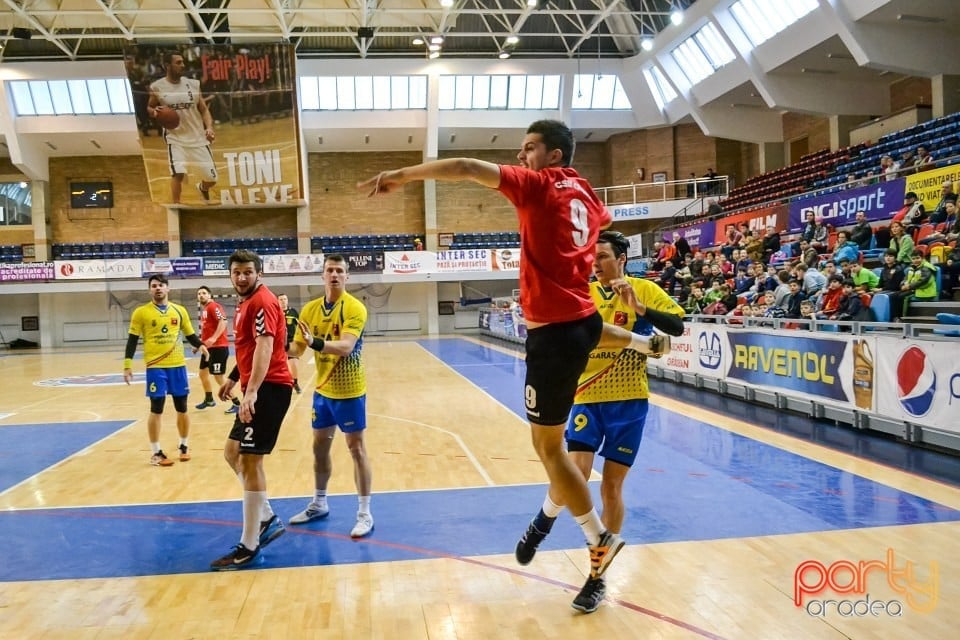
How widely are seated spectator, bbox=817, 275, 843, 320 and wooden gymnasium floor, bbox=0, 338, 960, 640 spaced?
2358 millimetres

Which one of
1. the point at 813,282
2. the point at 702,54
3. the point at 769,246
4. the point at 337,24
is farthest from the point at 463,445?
the point at 337,24

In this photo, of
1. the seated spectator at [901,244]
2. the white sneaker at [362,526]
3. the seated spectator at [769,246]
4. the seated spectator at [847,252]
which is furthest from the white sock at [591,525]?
the seated spectator at [769,246]

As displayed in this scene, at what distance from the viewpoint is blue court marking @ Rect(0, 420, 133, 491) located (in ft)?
24.4

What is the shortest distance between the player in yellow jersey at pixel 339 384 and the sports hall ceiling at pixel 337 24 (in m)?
21.7

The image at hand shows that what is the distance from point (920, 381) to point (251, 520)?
652 cm

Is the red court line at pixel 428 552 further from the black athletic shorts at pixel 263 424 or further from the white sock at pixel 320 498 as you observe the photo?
the black athletic shorts at pixel 263 424

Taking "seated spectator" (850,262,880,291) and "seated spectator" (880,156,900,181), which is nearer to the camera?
"seated spectator" (850,262,880,291)

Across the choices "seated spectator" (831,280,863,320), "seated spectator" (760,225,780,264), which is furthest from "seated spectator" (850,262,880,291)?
"seated spectator" (760,225,780,264)

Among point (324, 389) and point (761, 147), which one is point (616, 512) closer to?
point (324, 389)

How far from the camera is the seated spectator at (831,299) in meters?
10.0

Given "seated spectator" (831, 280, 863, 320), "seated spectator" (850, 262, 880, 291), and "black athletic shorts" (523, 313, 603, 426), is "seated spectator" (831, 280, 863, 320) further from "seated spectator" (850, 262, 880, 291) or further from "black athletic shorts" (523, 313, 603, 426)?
"black athletic shorts" (523, 313, 603, 426)

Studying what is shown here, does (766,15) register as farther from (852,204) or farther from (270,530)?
(270,530)

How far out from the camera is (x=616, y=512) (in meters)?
3.80

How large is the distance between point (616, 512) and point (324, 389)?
93.1 inches
